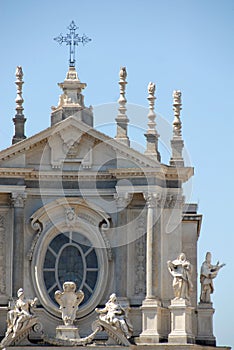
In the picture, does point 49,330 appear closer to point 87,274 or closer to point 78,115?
point 87,274

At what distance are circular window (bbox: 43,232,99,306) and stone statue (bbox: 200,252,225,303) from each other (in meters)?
2.85

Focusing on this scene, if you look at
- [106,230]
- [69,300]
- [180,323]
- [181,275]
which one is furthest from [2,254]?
[180,323]

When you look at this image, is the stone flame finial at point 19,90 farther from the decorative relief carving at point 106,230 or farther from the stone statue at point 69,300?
the stone statue at point 69,300

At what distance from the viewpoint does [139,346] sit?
207ft

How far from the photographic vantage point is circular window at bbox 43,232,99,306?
6475 centimetres

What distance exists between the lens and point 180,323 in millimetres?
63406

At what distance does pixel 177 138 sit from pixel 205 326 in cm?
505

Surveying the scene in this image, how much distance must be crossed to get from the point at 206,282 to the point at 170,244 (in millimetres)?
1411

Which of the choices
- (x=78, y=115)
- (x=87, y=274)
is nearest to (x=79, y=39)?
(x=78, y=115)

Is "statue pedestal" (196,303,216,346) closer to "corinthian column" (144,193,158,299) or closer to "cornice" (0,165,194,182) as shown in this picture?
"corinthian column" (144,193,158,299)

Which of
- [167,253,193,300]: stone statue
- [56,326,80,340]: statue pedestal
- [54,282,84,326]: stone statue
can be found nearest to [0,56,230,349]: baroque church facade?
[167,253,193,300]: stone statue

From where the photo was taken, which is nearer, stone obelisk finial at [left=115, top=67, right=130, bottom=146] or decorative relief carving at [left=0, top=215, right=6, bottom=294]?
decorative relief carving at [left=0, top=215, right=6, bottom=294]

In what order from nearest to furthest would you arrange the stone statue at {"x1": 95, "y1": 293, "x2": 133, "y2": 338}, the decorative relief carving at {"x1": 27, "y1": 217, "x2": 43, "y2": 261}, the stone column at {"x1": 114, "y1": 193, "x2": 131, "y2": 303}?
1. the stone statue at {"x1": 95, "y1": 293, "x2": 133, "y2": 338}
2. the stone column at {"x1": 114, "y1": 193, "x2": 131, "y2": 303}
3. the decorative relief carving at {"x1": 27, "y1": 217, "x2": 43, "y2": 261}

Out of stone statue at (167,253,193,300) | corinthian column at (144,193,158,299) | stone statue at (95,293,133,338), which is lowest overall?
stone statue at (95,293,133,338)
